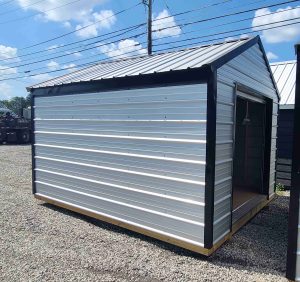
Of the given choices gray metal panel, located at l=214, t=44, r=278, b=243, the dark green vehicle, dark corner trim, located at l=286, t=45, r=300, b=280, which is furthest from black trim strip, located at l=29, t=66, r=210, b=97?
the dark green vehicle

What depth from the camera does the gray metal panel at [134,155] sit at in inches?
167

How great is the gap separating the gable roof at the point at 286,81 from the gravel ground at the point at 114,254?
3.73 metres

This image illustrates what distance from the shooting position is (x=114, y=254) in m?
4.34

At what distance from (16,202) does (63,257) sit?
3400 millimetres

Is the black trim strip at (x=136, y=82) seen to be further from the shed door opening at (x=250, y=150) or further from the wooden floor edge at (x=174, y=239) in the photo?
the shed door opening at (x=250, y=150)

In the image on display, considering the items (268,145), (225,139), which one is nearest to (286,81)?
(268,145)

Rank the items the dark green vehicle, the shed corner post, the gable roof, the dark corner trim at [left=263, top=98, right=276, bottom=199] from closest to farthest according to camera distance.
→ the shed corner post, the dark corner trim at [left=263, top=98, right=276, bottom=199], the gable roof, the dark green vehicle

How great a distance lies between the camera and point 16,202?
707cm

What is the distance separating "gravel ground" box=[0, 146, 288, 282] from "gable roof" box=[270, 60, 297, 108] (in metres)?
3.73

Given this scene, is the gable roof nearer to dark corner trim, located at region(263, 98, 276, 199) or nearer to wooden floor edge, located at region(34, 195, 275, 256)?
dark corner trim, located at region(263, 98, 276, 199)

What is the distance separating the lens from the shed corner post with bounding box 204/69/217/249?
4027mm

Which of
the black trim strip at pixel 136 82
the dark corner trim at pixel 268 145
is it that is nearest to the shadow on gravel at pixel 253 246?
the dark corner trim at pixel 268 145

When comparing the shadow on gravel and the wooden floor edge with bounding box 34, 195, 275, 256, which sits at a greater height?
the wooden floor edge with bounding box 34, 195, 275, 256

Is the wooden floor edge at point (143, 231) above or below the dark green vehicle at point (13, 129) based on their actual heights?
below
